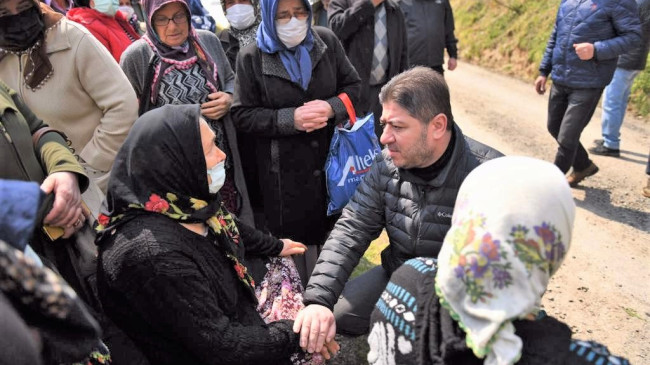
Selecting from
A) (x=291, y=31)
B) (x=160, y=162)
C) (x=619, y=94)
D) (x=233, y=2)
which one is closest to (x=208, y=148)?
(x=160, y=162)

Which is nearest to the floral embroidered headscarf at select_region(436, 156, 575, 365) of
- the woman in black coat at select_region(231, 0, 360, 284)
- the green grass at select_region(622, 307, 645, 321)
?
the woman in black coat at select_region(231, 0, 360, 284)

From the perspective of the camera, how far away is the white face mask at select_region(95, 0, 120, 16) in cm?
352

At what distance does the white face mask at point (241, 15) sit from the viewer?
361 centimetres

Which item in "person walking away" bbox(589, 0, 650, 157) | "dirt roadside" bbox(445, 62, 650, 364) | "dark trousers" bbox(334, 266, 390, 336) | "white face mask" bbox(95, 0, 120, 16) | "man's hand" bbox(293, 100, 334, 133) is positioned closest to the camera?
"dark trousers" bbox(334, 266, 390, 336)

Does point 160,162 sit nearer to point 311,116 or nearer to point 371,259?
point 311,116

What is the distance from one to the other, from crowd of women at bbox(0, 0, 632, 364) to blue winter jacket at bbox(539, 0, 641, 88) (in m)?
2.46

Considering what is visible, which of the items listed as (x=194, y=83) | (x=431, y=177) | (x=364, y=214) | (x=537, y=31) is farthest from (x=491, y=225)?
(x=537, y=31)

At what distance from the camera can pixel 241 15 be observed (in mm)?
3609

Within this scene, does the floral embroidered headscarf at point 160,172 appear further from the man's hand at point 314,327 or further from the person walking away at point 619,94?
the person walking away at point 619,94

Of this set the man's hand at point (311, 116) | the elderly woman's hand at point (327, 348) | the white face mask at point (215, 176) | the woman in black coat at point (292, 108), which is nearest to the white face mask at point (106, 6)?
the woman in black coat at point (292, 108)

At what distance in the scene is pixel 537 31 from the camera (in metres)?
9.48

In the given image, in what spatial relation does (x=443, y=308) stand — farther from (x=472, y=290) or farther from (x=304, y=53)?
(x=304, y=53)

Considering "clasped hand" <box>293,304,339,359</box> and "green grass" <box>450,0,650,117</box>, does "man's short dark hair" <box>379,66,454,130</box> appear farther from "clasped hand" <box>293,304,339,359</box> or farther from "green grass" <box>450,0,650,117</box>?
"green grass" <box>450,0,650,117</box>

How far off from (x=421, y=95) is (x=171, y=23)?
5.15ft
